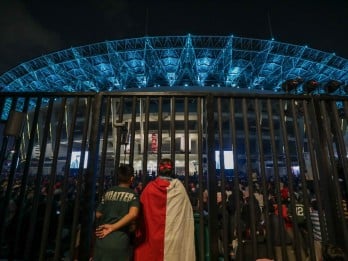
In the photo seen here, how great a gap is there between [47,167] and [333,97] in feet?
128

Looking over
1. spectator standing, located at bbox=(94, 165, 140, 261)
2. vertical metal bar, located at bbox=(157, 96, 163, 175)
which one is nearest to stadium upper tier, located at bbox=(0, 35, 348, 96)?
vertical metal bar, located at bbox=(157, 96, 163, 175)

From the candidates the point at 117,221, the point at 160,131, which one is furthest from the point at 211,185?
the point at 117,221

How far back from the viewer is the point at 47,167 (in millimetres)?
36438

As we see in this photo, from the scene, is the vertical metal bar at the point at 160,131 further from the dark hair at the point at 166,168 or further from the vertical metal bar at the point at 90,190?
the vertical metal bar at the point at 90,190

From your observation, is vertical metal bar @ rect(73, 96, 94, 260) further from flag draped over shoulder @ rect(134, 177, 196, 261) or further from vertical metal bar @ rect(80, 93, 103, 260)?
flag draped over shoulder @ rect(134, 177, 196, 261)

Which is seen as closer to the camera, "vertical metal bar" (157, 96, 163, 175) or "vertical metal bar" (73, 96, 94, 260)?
"vertical metal bar" (73, 96, 94, 260)

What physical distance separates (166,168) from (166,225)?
63 centimetres

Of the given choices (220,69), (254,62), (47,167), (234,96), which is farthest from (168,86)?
(234,96)

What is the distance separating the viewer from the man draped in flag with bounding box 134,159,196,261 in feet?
8.91

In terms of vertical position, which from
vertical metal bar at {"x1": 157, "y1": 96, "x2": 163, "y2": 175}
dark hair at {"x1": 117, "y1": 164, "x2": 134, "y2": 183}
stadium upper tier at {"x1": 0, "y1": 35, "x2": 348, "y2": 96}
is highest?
stadium upper tier at {"x1": 0, "y1": 35, "x2": 348, "y2": 96}

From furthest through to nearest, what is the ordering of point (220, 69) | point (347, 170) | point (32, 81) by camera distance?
point (32, 81), point (220, 69), point (347, 170)

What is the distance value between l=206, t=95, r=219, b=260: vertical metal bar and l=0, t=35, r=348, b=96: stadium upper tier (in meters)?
33.6

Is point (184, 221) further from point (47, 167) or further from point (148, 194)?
point (47, 167)

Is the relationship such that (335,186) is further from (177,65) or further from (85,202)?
(177,65)
